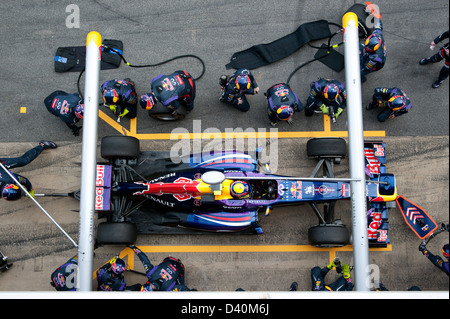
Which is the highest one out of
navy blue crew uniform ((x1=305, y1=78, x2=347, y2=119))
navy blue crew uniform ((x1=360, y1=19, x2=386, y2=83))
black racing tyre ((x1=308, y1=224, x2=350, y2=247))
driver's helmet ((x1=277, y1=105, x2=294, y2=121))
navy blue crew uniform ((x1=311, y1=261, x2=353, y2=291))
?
navy blue crew uniform ((x1=360, y1=19, x2=386, y2=83))

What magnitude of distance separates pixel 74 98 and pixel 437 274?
22.3ft

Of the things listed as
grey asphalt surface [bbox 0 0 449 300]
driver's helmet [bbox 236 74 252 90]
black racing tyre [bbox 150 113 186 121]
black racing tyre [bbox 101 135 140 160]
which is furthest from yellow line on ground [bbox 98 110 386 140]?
driver's helmet [bbox 236 74 252 90]

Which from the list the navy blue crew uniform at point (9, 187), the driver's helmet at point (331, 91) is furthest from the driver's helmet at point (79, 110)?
the driver's helmet at point (331, 91)

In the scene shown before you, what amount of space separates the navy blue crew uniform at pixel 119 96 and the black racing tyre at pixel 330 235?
3.70 metres

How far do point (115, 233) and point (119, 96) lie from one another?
7.14 ft

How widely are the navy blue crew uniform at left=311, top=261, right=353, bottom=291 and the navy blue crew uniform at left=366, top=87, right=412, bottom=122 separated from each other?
8.75 ft

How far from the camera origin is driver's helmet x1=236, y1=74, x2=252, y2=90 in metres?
5.34

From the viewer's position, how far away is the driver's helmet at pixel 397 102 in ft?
18.2

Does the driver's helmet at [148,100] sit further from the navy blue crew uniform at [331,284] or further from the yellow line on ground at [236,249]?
the navy blue crew uniform at [331,284]

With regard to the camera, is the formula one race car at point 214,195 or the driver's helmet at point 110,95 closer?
the formula one race car at point 214,195

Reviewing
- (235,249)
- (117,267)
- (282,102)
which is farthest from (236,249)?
(282,102)

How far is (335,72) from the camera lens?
20.7 ft

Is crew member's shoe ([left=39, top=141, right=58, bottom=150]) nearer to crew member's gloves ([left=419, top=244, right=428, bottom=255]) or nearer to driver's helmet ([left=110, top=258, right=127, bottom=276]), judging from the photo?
driver's helmet ([left=110, top=258, right=127, bottom=276])

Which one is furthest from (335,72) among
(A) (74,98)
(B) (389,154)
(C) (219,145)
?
(A) (74,98)
